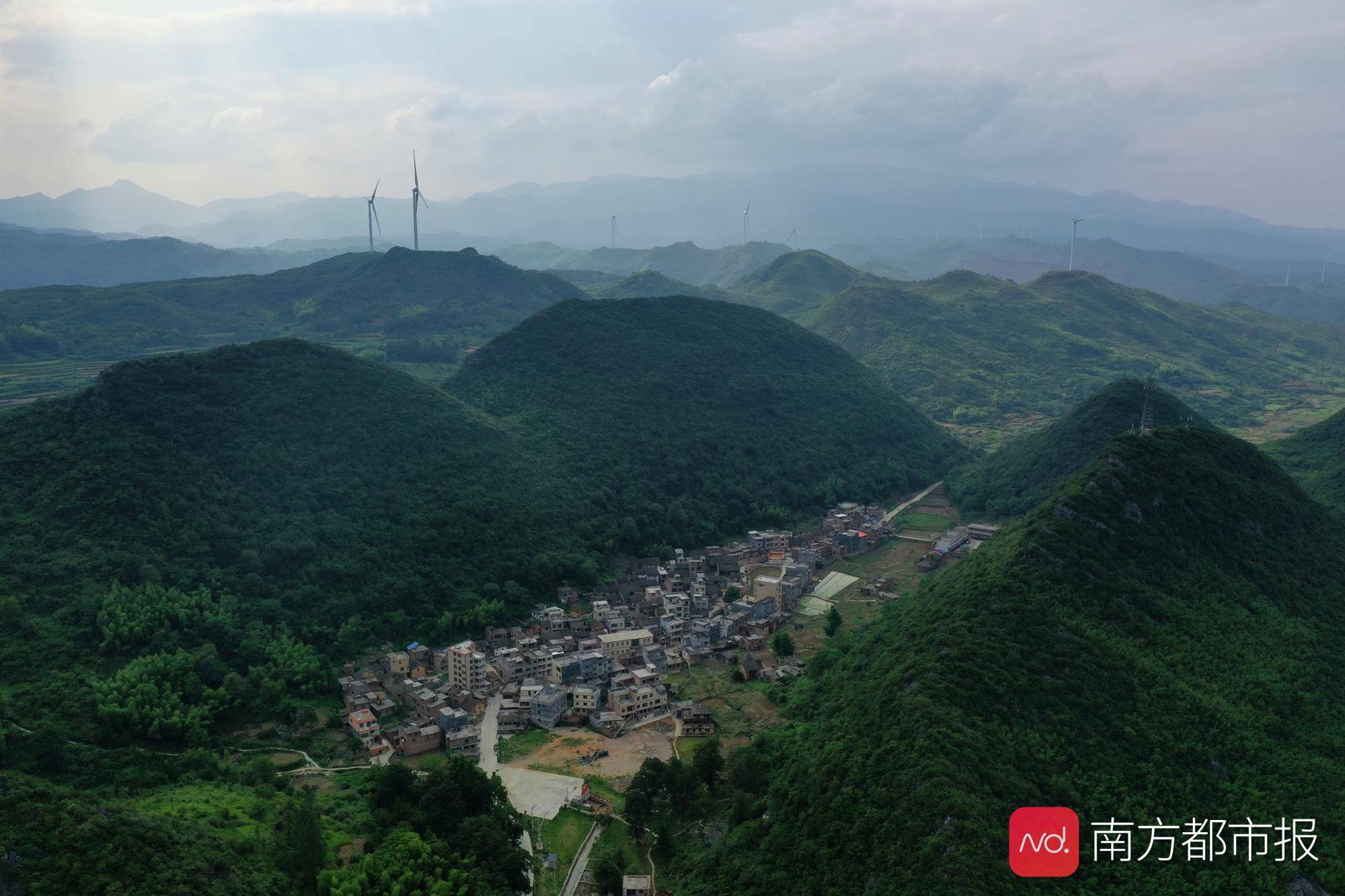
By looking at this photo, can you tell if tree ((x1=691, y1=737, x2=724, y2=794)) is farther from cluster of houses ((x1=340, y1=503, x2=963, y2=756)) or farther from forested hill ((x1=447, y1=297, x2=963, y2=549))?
forested hill ((x1=447, y1=297, x2=963, y2=549))

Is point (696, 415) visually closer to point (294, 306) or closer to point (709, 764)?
point (709, 764)

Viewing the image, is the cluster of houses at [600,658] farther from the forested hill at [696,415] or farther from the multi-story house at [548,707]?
the forested hill at [696,415]

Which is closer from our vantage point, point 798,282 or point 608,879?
point 608,879

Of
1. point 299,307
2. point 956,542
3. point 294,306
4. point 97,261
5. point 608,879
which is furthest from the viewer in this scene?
point 97,261

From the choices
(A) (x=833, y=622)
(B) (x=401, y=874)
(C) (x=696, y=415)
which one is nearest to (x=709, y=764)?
(B) (x=401, y=874)

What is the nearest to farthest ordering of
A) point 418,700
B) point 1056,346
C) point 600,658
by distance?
point 418,700
point 600,658
point 1056,346

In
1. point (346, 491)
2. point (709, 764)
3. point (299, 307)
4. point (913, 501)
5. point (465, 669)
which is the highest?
point (299, 307)

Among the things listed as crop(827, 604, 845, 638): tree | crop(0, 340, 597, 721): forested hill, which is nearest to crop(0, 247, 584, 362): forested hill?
crop(0, 340, 597, 721): forested hill

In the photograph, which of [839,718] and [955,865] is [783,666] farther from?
[955,865]
